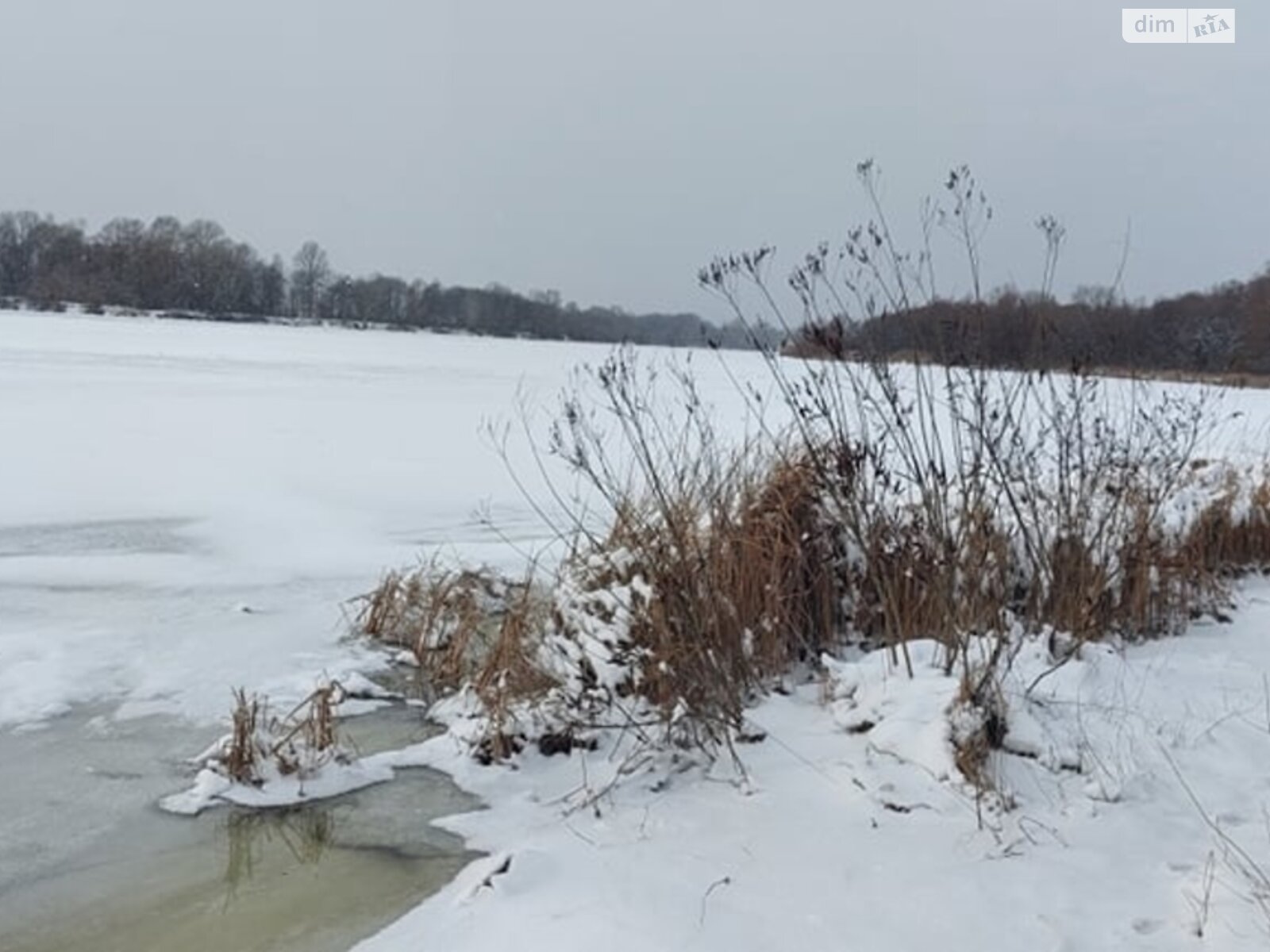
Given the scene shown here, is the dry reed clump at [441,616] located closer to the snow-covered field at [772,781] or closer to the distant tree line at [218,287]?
the snow-covered field at [772,781]

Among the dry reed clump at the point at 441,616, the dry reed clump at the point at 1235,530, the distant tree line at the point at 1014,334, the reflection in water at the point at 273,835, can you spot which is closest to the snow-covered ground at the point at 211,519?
the dry reed clump at the point at 441,616

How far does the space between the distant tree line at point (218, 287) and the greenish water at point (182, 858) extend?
53.0 m

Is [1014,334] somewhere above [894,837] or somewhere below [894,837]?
above

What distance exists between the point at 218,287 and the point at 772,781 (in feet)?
249

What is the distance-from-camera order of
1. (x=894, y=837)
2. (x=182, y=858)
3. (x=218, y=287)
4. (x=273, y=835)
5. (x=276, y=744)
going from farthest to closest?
(x=218, y=287), (x=276, y=744), (x=273, y=835), (x=182, y=858), (x=894, y=837)

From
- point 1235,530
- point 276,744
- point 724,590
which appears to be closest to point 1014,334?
point 724,590

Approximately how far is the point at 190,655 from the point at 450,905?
114 inches

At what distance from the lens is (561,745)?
408 cm

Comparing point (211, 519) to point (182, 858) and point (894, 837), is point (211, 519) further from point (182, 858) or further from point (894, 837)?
point (894, 837)

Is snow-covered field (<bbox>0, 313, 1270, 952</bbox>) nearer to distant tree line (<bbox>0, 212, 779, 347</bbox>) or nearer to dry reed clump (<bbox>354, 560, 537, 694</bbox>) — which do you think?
dry reed clump (<bbox>354, 560, 537, 694</bbox>)

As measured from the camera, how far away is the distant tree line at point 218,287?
70.2 metres

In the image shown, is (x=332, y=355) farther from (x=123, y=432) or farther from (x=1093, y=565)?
(x=1093, y=565)

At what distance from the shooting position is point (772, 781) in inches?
138

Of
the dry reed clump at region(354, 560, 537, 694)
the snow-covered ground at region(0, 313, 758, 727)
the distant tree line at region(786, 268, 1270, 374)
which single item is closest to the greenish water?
the snow-covered ground at region(0, 313, 758, 727)
